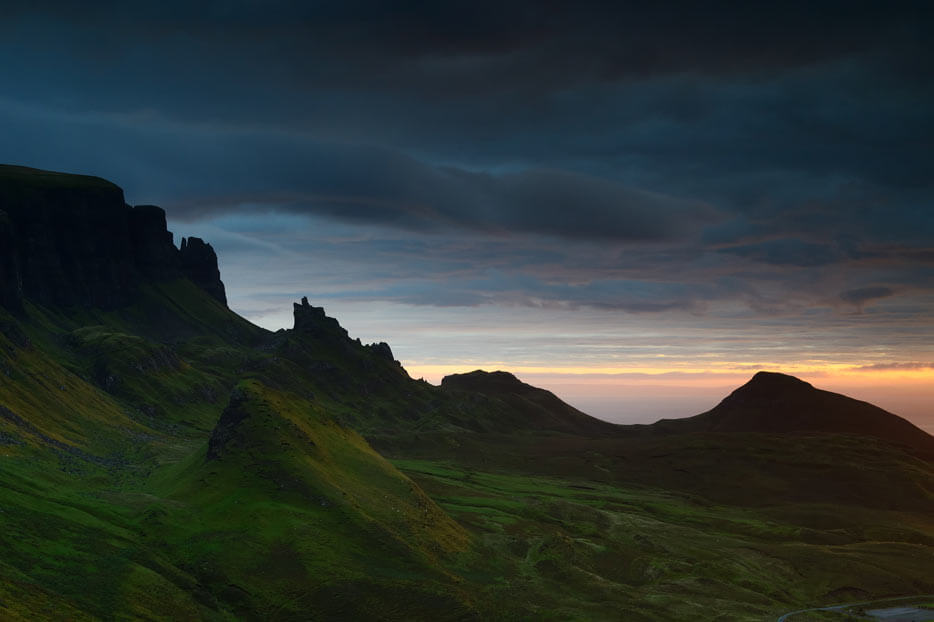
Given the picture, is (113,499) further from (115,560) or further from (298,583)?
(298,583)

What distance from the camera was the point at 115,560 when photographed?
12419 cm

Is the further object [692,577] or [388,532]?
[692,577]

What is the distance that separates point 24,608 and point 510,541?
416ft

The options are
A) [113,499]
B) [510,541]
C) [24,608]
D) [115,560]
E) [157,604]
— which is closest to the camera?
[24,608]

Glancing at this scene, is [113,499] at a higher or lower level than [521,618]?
higher

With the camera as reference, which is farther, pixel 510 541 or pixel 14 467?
pixel 510 541

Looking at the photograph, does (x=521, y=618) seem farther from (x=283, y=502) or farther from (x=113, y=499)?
(x=113, y=499)

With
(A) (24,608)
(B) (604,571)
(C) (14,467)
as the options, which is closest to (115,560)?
(A) (24,608)

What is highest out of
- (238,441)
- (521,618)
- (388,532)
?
(238,441)

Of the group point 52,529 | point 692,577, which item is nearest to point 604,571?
point 692,577

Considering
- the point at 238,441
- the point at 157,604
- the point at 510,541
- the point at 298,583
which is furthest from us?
the point at 510,541

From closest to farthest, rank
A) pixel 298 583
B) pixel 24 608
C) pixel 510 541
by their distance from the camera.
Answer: pixel 24 608, pixel 298 583, pixel 510 541

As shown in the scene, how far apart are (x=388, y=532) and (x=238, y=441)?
→ 160 feet

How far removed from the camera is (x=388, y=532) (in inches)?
6339
